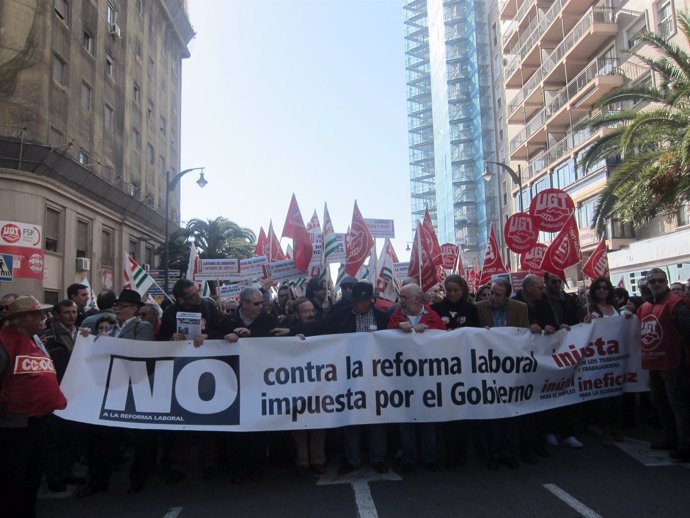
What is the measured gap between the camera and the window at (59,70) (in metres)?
24.6

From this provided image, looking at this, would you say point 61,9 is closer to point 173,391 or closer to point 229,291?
point 229,291

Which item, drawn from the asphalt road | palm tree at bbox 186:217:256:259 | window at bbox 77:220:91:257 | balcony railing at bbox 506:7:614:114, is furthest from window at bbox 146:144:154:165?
the asphalt road

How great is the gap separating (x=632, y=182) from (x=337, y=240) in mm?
8232

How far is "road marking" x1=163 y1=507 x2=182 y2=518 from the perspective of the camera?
4.86 meters

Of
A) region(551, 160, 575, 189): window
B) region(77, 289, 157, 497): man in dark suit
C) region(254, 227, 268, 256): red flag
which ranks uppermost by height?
region(551, 160, 575, 189): window

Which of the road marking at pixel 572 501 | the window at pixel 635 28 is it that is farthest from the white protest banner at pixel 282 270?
the window at pixel 635 28

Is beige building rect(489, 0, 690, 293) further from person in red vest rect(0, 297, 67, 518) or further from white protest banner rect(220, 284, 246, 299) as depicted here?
person in red vest rect(0, 297, 67, 518)

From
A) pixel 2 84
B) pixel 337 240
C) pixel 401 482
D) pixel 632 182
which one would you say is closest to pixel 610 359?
pixel 401 482

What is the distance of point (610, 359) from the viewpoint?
22.0 ft

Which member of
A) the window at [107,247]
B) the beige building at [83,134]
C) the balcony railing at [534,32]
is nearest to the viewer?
the beige building at [83,134]

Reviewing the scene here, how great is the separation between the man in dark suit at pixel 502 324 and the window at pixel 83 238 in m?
24.7

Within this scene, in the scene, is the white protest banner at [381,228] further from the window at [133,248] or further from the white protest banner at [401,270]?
the window at [133,248]

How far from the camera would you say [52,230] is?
24.2m

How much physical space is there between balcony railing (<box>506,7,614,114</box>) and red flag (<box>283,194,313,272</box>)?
72.3 ft
